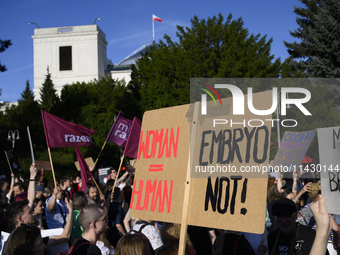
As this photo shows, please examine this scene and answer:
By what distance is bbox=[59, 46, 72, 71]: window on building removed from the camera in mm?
49031

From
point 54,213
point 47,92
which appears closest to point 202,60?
Result: point 54,213

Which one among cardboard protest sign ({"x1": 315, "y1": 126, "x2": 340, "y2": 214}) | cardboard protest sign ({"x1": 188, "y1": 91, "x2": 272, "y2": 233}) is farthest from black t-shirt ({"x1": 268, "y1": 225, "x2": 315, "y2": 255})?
cardboard protest sign ({"x1": 188, "y1": 91, "x2": 272, "y2": 233})

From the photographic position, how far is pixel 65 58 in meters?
49.6

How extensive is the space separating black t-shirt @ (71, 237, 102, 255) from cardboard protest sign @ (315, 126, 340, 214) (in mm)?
2292

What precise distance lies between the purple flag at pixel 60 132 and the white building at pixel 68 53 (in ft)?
132

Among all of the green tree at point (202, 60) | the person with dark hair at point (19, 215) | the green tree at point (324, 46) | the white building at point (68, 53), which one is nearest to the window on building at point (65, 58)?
the white building at point (68, 53)

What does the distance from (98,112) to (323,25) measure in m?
20.3

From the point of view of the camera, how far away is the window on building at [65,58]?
4903 centimetres

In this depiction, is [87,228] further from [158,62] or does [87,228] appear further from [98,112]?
[98,112]

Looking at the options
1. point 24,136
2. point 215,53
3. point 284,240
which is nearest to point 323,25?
point 215,53

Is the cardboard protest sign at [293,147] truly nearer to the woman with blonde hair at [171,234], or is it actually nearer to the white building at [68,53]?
the woman with blonde hair at [171,234]

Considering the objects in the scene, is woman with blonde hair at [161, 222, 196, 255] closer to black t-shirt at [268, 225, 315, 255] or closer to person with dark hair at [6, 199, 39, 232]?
black t-shirt at [268, 225, 315, 255]

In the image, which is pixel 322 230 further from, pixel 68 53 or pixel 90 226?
pixel 68 53

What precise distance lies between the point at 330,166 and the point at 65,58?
49978 millimetres
